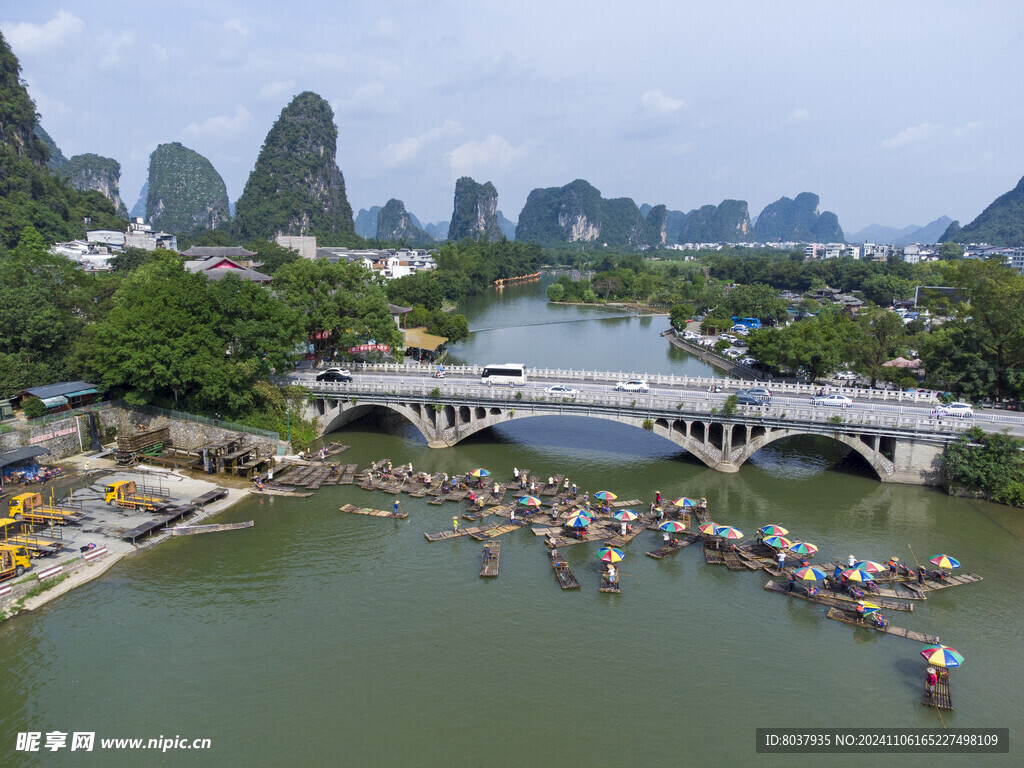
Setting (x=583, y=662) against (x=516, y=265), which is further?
(x=516, y=265)

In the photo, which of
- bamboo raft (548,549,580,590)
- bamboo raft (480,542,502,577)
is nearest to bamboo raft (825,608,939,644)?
bamboo raft (548,549,580,590)

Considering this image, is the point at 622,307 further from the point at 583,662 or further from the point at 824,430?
the point at 583,662

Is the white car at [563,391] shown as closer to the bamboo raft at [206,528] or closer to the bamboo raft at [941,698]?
the bamboo raft at [206,528]

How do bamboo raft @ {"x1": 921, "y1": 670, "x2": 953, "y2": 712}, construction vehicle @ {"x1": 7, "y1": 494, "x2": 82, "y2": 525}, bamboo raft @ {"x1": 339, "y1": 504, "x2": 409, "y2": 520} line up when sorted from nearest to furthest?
bamboo raft @ {"x1": 921, "y1": 670, "x2": 953, "y2": 712} → construction vehicle @ {"x1": 7, "y1": 494, "x2": 82, "y2": 525} → bamboo raft @ {"x1": 339, "y1": 504, "x2": 409, "y2": 520}

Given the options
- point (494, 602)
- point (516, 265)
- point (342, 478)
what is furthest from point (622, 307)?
point (494, 602)

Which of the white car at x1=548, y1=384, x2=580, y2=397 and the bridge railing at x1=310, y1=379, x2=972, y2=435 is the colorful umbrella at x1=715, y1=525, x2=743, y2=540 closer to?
the bridge railing at x1=310, y1=379, x2=972, y2=435

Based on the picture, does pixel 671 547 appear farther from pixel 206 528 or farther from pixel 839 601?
pixel 206 528
